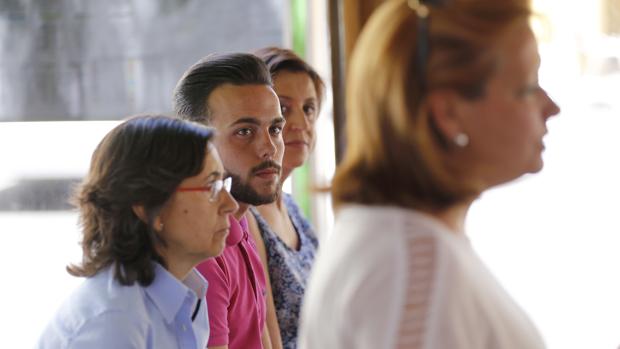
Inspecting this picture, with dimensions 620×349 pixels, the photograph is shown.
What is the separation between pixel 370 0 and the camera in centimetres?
285

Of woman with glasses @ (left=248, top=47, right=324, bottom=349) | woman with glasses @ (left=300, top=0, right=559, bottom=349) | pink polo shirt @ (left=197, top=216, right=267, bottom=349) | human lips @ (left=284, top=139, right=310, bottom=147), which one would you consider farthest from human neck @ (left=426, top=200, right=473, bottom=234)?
human lips @ (left=284, top=139, right=310, bottom=147)

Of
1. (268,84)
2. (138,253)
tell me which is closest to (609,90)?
(268,84)

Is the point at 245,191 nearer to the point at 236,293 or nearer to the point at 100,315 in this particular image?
the point at 236,293

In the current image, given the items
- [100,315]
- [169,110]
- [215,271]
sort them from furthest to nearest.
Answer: [169,110] < [215,271] < [100,315]

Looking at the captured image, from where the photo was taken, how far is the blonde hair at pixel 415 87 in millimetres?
944

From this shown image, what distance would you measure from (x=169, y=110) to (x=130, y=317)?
1.53m

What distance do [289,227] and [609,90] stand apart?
3.68ft

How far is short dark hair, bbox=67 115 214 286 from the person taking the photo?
1.59 meters

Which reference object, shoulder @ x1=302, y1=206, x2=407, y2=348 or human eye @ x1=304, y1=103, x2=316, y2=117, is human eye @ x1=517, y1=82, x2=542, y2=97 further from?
human eye @ x1=304, y1=103, x2=316, y2=117

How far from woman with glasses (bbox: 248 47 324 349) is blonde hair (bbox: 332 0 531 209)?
1138 mm

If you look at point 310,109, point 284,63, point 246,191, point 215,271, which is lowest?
point 215,271

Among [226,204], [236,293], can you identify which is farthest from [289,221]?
[226,204]

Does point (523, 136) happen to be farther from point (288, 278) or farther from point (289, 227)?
point (289, 227)

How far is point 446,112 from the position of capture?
3.13 ft
